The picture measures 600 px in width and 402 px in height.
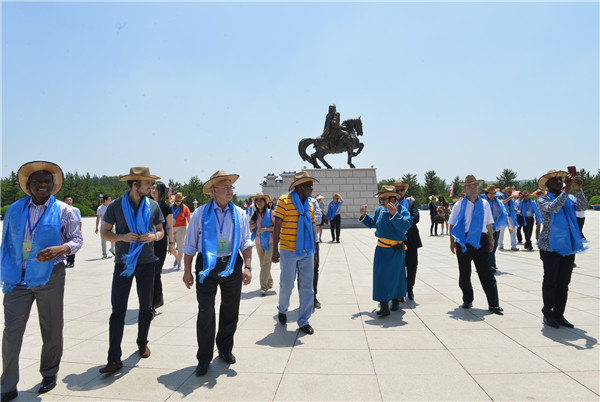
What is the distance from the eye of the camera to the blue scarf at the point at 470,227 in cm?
481

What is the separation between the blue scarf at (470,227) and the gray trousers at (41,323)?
15.8 feet

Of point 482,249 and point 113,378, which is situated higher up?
point 482,249

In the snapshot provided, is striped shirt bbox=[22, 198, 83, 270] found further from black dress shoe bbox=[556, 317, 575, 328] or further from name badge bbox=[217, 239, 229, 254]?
black dress shoe bbox=[556, 317, 575, 328]

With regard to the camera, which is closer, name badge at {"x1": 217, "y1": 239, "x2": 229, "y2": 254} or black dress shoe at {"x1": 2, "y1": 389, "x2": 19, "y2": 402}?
black dress shoe at {"x1": 2, "y1": 389, "x2": 19, "y2": 402}

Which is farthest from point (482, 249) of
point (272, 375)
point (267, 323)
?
point (272, 375)

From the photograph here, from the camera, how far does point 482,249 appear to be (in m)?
4.82

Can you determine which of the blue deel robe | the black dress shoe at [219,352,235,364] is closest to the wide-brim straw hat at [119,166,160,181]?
the black dress shoe at [219,352,235,364]

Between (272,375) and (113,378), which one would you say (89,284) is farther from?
(272,375)

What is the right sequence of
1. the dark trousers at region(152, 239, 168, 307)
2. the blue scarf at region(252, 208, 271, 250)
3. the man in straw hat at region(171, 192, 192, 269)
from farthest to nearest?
1. the man in straw hat at region(171, 192, 192, 269)
2. the blue scarf at region(252, 208, 271, 250)
3. the dark trousers at region(152, 239, 168, 307)

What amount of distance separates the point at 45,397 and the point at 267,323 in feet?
7.71

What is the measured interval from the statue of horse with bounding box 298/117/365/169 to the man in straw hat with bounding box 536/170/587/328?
18036 millimetres

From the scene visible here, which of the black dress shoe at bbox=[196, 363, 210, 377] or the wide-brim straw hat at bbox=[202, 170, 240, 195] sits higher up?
the wide-brim straw hat at bbox=[202, 170, 240, 195]

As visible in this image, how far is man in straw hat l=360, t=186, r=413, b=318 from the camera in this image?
4.58 m

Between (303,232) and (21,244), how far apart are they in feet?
8.94
